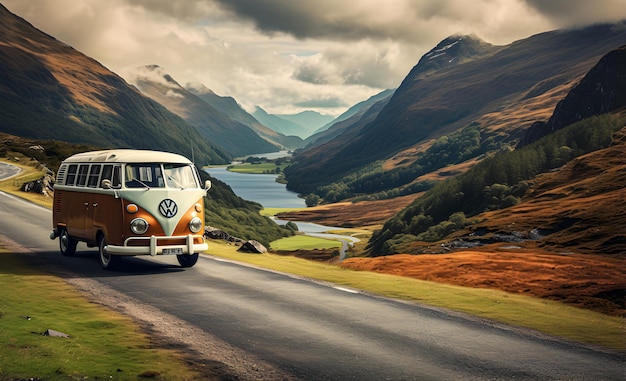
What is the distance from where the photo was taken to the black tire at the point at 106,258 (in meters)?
22.3

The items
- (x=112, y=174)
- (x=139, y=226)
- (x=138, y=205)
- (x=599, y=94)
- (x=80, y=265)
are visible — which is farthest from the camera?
(x=599, y=94)

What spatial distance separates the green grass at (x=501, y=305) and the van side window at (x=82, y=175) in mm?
8665

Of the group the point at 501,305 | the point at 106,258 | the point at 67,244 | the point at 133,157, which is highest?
the point at 133,157

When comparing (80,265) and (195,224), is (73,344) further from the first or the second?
(80,265)

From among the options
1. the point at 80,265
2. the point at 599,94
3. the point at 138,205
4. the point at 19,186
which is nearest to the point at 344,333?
the point at 138,205

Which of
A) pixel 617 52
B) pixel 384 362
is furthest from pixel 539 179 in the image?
pixel 384 362

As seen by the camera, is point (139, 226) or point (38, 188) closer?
point (139, 226)

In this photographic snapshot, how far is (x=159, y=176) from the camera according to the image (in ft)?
73.7

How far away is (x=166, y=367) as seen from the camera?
37.0 feet

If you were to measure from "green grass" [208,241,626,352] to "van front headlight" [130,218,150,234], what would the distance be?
677 cm

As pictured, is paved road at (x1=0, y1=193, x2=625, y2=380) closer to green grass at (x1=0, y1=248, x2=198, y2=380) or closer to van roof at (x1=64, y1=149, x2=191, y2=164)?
green grass at (x1=0, y1=248, x2=198, y2=380)

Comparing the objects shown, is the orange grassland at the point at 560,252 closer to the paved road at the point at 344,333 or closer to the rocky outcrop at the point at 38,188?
the paved road at the point at 344,333

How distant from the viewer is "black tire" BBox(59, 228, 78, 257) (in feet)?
83.3

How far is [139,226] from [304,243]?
14476 cm
